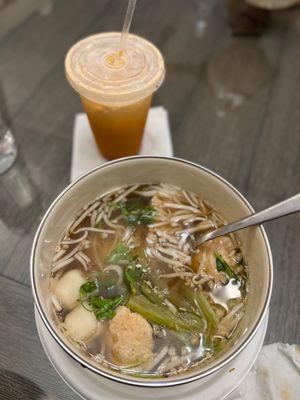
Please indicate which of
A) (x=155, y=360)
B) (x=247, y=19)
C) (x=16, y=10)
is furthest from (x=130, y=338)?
(x=16, y=10)

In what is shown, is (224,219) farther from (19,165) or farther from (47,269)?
(19,165)

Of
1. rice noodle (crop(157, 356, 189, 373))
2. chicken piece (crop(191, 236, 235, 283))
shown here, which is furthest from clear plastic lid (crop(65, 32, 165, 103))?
rice noodle (crop(157, 356, 189, 373))

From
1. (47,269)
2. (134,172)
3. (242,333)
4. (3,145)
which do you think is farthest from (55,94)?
(242,333)

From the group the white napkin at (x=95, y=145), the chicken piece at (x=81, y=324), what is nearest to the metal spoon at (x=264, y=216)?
the chicken piece at (x=81, y=324)

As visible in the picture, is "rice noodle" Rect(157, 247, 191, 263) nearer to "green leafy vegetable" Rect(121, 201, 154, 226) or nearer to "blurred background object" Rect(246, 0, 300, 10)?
"green leafy vegetable" Rect(121, 201, 154, 226)

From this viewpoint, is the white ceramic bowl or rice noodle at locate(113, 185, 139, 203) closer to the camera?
the white ceramic bowl
